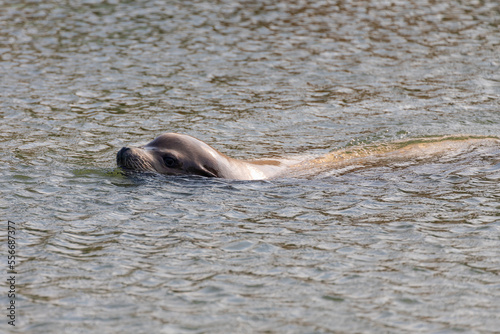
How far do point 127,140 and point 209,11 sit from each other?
10115 millimetres

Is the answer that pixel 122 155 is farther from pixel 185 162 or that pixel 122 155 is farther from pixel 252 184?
pixel 252 184

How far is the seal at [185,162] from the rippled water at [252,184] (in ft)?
0.69

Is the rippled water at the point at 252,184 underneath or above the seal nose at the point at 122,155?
underneath

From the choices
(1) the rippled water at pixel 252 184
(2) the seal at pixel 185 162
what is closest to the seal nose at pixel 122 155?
(2) the seal at pixel 185 162

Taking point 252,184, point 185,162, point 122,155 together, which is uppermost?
point 122,155

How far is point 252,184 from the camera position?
9.98 meters

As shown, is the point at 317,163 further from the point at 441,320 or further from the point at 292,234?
the point at 441,320

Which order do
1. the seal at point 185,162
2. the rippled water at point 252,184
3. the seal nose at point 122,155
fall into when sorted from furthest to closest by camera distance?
the seal at point 185,162 → the seal nose at point 122,155 → the rippled water at point 252,184

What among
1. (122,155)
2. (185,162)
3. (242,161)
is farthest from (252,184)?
(122,155)

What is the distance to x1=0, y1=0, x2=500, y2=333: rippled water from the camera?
21.8 ft

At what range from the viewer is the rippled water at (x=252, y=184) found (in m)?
6.65

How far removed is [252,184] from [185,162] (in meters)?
0.96

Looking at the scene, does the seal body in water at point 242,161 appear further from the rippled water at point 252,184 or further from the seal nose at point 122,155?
the rippled water at point 252,184

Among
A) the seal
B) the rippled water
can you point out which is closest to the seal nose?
the seal
